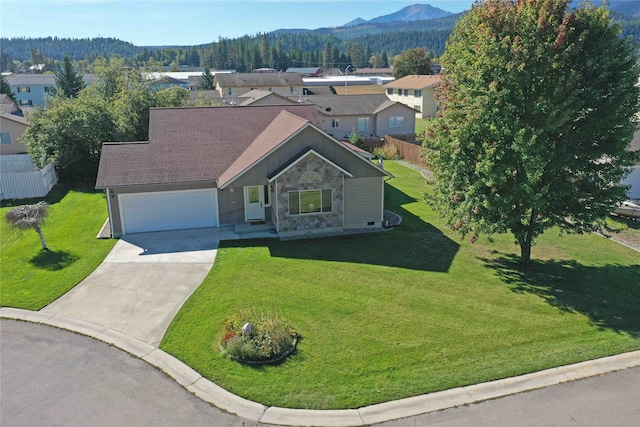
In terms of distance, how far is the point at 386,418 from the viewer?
1004 centimetres

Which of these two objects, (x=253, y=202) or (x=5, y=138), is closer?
(x=253, y=202)

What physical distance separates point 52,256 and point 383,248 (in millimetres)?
13253

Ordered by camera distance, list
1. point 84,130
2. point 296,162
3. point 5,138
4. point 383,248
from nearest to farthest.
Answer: point 383,248
point 296,162
point 84,130
point 5,138

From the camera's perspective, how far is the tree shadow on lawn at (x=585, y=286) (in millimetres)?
14297

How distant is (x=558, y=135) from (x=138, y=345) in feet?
47.3

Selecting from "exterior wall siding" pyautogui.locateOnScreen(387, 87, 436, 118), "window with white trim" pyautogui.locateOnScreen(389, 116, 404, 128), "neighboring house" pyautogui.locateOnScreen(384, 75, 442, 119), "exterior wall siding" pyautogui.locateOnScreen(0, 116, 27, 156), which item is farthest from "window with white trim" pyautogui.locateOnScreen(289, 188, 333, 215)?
"exterior wall siding" pyautogui.locateOnScreen(387, 87, 436, 118)

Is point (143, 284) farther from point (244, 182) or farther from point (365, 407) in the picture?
point (365, 407)

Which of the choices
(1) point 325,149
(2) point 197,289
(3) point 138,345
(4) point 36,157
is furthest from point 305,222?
(4) point 36,157

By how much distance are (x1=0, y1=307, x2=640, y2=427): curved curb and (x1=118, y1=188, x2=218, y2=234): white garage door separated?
8804 millimetres

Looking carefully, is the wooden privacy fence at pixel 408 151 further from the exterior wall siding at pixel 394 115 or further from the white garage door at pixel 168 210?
the white garage door at pixel 168 210

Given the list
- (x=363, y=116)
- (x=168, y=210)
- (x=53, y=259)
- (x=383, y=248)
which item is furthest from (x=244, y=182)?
(x=363, y=116)

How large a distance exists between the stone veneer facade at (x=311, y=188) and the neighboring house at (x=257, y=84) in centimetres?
5222

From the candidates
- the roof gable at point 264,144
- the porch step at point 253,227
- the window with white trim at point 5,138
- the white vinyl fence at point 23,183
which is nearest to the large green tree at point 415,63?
the window with white trim at point 5,138

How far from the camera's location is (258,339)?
12.2 metres
